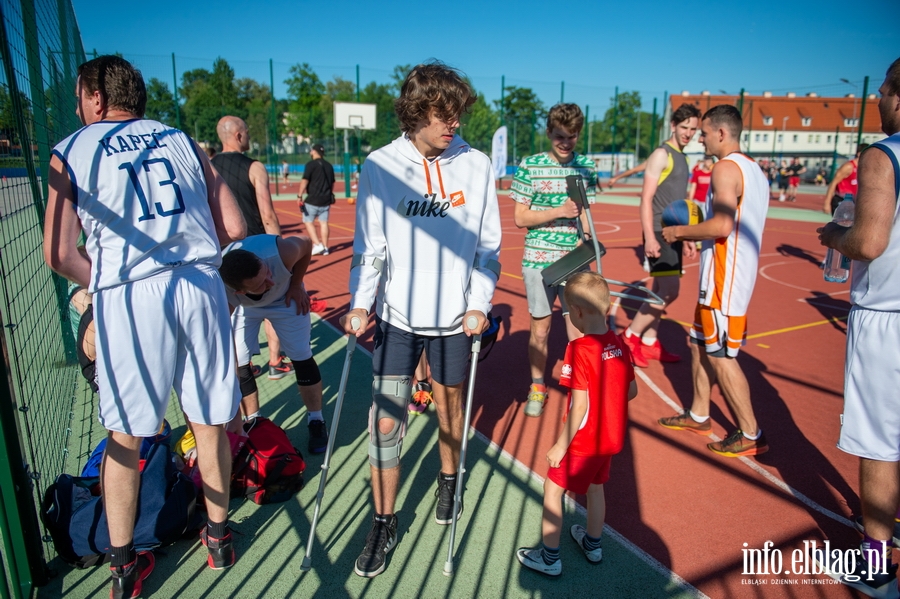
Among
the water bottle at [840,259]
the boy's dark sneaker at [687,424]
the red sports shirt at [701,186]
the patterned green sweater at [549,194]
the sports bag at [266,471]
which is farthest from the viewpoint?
the red sports shirt at [701,186]

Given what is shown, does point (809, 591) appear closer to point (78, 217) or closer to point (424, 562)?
point (424, 562)

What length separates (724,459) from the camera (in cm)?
372

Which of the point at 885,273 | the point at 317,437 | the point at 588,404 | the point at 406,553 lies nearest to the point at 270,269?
the point at 317,437

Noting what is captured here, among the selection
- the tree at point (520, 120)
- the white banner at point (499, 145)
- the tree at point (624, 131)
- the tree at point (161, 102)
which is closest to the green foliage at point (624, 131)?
the tree at point (624, 131)

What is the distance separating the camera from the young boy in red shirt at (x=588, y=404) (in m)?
2.52

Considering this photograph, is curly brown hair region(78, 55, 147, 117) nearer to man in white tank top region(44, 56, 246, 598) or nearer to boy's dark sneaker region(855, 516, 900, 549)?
man in white tank top region(44, 56, 246, 598)

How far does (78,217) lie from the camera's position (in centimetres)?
227

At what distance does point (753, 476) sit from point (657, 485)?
638mm

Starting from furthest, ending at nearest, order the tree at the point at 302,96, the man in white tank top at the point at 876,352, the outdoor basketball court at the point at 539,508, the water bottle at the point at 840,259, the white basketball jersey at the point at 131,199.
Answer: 1. the tree at the point at 302,96
2. the water bottle at the point at 840,259
3. the outdoor basketball court at the point at 539,508
4. the man in white tank top at the point at 876,352
5. the white basketball jersey at the point at 131,199

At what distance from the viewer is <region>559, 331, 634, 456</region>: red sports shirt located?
2510 mm

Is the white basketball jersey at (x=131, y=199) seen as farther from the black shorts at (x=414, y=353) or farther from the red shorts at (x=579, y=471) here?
the red shorts at (x=579, y=471)

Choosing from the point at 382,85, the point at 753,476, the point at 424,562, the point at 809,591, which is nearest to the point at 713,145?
the point at 753,476

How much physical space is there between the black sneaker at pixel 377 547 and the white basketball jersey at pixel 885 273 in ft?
7.99

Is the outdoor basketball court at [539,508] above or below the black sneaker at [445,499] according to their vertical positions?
below
